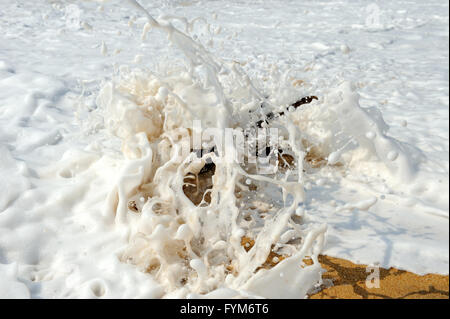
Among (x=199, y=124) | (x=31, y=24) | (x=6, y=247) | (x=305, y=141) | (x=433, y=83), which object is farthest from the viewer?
(x=31, y=24)

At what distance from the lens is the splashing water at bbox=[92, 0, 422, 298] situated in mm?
1772

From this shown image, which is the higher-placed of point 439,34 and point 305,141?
point 439,34

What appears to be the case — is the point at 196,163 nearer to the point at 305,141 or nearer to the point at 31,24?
the point at 305,141

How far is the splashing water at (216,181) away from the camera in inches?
69.8

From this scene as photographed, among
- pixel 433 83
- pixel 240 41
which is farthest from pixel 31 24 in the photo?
pixel 433 83

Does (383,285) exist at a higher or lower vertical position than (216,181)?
lower

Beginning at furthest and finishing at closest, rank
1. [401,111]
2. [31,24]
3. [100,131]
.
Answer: [31,24], [401,111], [100,131]

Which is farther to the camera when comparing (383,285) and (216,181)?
(216,181)

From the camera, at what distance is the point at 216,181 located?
2170 mm

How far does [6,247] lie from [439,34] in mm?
6391

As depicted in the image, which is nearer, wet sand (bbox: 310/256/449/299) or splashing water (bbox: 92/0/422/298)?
wet sand (bbox: 310/256/449/299)

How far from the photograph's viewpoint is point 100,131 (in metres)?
3.14

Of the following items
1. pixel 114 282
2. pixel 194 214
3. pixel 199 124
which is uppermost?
pixel 199 124

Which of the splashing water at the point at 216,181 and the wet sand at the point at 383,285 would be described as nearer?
the wet sand at the point at 383,285
